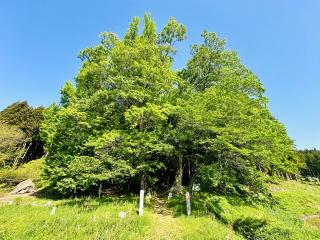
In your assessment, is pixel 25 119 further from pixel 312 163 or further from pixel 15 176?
pixel 312 163

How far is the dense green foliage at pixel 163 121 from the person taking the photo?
17469mm

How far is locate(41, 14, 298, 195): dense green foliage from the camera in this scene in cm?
1747

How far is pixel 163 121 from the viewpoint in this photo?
68.0 ft

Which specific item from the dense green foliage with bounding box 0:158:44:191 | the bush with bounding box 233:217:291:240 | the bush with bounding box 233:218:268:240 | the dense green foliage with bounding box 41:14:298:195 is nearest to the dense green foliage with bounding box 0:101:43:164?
the dense green foliage with bounding box 0:158:44:191

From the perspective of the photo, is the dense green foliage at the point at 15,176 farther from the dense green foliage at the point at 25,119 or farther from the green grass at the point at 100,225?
the green grass at the point at 100,225

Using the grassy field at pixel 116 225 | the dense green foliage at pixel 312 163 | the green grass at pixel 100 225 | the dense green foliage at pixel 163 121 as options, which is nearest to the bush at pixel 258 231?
the grassy field at pixel 116 225

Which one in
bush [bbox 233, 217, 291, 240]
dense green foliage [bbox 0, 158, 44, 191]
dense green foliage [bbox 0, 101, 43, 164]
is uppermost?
dense green foliage [bbox 0, 101, 43, 164]

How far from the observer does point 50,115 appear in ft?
103

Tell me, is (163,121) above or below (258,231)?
above

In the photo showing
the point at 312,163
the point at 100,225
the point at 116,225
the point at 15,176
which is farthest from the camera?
the point at 312,163

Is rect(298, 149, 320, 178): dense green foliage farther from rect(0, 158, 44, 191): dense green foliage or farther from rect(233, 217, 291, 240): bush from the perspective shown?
rect(0, 158, 44, 191): dense green foliage

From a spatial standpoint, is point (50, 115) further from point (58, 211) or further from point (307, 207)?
point (307, 207)

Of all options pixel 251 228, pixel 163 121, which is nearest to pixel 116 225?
pixel 251 228

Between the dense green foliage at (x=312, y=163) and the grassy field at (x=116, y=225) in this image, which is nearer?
the grassy field at (x=116, y=225)
